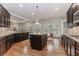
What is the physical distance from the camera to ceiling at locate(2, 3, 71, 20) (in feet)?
8.07

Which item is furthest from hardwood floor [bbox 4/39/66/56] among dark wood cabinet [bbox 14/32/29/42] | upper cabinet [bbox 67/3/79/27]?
upper cabinet [bbox 67/3/79/27]

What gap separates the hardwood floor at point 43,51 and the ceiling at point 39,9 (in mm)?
592

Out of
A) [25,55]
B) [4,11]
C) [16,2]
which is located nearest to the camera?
[16,2]

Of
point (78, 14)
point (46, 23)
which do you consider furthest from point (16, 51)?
point (78, 14)

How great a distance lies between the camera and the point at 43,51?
277 cm

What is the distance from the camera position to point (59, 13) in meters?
2.55

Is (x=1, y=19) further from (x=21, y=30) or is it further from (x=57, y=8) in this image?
(x=57, y=8)

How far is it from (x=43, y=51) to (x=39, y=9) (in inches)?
38.7

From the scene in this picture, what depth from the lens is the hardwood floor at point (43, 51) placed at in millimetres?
2635

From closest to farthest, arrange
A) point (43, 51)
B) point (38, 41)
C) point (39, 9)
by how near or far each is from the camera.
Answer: point (39, 9) < point (43, 51) < point (38, 41)

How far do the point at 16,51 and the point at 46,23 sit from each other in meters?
0.96

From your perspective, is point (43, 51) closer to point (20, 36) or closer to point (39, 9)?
point (20, 36)

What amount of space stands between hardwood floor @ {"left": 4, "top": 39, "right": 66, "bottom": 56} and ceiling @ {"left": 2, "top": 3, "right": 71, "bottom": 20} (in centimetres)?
59

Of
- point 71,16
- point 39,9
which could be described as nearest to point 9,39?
point 39,9
